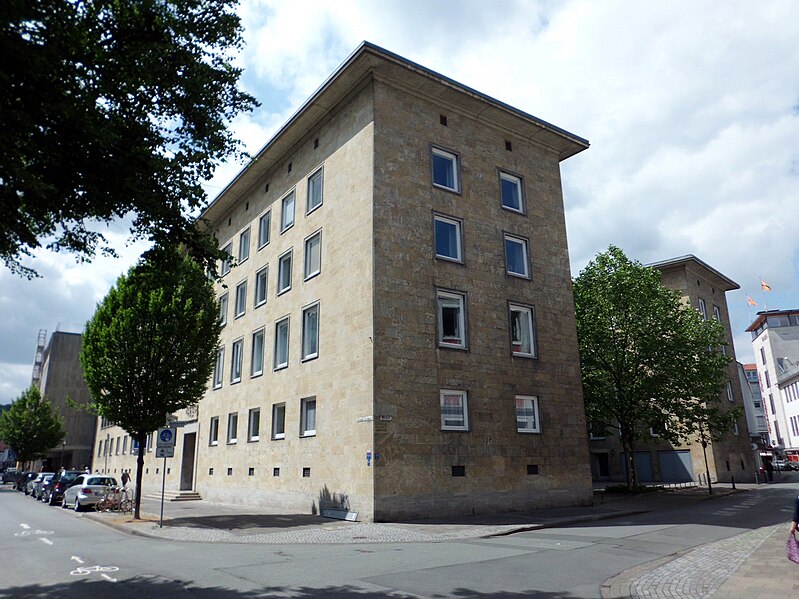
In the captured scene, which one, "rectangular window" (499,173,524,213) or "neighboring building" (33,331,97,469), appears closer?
"rectangular window" (499,173,524,213)

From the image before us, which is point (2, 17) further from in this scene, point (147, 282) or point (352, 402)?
point (352, 402)

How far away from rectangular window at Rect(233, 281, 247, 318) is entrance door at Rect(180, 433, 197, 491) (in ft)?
28.4

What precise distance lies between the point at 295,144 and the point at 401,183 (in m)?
7.91

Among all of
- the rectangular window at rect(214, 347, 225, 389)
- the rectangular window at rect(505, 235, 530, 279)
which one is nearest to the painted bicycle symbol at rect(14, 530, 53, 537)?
the rectangular window at rect(214, 347, 225, 389)

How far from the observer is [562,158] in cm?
2914

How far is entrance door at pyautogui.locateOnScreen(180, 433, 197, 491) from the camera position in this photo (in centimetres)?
3497

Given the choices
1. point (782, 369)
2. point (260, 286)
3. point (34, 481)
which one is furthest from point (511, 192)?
point (782, 369)

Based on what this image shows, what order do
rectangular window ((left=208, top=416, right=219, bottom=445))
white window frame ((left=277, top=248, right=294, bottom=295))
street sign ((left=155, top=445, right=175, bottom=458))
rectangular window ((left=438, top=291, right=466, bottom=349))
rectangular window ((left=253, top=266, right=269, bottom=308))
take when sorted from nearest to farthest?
1. street sign ((left=155, top=445, right=175, bottom=458))
2. rectangular window ((left=438, top=291, right=466, bottom=349))
3. white window frame ((left=277, top=248, right=294, bottom=295))
4. rectangular window ((left=253, top=266, right=269, bottom=308))
5. rectangular window ((left=208, top=416, right=219, bottom=445))

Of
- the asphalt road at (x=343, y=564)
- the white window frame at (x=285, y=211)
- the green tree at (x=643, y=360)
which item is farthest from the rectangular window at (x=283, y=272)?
the green tree at (x=643, y=360)

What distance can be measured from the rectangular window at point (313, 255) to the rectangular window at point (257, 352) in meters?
5.46

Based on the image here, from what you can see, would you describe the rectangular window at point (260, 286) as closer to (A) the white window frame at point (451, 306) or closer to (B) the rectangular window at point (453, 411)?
(A) the white window frame at point (451, 306)

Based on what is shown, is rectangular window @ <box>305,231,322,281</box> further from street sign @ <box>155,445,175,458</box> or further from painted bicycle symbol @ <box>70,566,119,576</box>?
painted bicycle symbol @ <box>70,566,119,576</box>

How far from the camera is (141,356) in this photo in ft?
70.0

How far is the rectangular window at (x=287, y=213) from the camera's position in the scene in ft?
90.7
